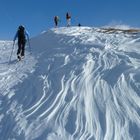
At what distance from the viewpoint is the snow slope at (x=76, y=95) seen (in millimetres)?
10906

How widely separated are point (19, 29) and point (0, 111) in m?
8.85

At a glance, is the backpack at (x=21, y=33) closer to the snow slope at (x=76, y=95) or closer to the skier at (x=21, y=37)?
the skier at (x=21, y=37)

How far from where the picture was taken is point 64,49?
20.8m

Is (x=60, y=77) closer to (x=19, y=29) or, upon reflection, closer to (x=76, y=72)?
(x=76, y=72)

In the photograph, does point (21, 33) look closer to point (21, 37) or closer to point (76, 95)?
point (21, 37)

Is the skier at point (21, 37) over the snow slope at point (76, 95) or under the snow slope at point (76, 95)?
over

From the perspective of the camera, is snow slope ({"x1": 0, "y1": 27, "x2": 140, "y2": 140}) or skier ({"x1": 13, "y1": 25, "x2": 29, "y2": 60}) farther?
skier ({"x1": 13, "y1": 25, "x2": 29, "y2": 60})

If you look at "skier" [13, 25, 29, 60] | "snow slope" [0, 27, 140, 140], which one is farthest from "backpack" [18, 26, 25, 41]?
"snow slope" [0, 27, 140, 140]

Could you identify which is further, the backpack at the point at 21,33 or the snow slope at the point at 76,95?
the backpack at the point at 21,33

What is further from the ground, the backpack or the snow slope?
the backpack

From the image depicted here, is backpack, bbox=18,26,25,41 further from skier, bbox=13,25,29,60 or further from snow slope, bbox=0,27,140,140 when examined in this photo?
snow slope, bbox=0,27,140,140

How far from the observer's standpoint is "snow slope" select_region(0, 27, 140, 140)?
10.9 meters

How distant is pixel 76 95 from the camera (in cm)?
1295

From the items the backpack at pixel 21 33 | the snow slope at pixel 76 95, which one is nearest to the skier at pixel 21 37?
the backpack at pixel 21 33
